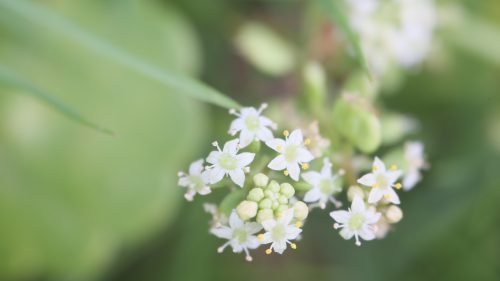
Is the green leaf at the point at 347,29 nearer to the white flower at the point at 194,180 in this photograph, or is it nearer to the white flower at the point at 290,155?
the white flower at the point at 290,155

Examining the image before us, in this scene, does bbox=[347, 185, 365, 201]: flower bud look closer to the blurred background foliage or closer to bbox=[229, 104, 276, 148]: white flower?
bbox=[229, 104, 276, 148]: white flower

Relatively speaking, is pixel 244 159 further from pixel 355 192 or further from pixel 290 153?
pixel 355 192

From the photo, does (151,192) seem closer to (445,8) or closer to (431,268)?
(431,268)

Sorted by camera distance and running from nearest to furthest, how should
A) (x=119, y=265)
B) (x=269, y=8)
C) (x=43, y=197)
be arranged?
(x=43, y=197) → (x=119, y=265) → (x=269, y=8)

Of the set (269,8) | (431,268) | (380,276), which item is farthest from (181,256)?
(269,8)

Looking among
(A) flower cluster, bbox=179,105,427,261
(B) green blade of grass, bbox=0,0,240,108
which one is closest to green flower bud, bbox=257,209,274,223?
(A) flower cluster, bbox=179,105,427,261

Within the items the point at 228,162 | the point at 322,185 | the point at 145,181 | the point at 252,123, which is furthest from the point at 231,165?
the point at 145,181
